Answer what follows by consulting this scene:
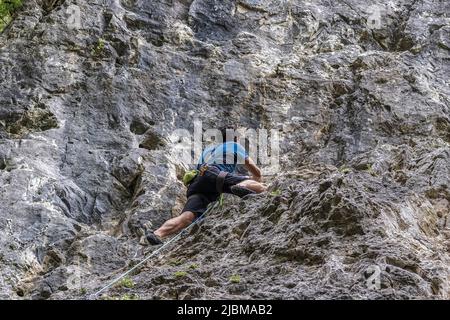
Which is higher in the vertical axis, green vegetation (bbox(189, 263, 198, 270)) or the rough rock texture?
the rough rock texture

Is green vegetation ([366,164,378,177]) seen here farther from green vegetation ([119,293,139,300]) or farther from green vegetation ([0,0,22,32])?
green vegetation ([0,0,22,32])

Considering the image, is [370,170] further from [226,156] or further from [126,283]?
[126,283]

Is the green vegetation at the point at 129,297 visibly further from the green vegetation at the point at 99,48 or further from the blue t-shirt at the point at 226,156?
the green vegetation at the point at 99,48

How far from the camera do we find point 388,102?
1188 centimetres

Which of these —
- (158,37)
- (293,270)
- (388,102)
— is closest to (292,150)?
(388,102)

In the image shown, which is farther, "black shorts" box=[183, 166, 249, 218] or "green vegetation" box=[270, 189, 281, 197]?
"black shorts" box=[183, 166, 249, 218]

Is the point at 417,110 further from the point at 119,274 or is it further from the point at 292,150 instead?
the point at 119,274

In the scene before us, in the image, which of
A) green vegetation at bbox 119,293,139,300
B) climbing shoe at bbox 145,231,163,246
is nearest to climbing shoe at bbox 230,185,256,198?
climbing shoe at bbox 145,231,163,246

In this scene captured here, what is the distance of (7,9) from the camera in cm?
1412

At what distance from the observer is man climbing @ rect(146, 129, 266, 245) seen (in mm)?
9484

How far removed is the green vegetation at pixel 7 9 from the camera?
46.1ft

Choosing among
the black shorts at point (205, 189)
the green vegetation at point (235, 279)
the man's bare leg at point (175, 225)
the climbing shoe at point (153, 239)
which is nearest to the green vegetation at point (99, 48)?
the black shorts at point (205, 189)

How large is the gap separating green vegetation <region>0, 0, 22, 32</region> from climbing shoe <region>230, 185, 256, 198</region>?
23.5 feet

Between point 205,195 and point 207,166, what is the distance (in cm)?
43
